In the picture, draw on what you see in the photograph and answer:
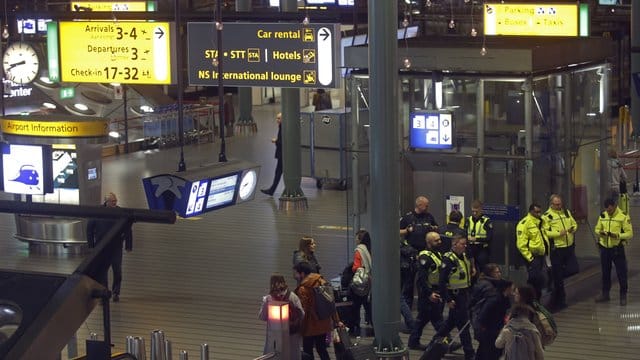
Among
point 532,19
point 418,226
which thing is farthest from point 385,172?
point 532,19

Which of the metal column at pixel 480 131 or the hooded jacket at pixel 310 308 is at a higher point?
the metal column at pixel 480 131

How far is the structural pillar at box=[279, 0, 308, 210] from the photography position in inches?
872

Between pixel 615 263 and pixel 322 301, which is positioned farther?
pixel 615 263

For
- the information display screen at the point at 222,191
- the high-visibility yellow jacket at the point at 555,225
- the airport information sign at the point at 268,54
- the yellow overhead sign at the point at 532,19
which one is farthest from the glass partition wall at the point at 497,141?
the yellow overhead sign at the point at 532,19

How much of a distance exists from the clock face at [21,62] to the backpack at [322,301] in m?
10.5

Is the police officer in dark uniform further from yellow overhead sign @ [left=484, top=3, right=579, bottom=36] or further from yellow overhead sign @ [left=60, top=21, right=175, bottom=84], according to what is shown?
yellow overhead sign @ [left=484, top=3, right=579, bottom=36]

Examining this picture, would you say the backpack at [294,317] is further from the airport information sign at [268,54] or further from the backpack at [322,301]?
the airport information sign at [268,54]

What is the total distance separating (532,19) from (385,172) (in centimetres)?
1524

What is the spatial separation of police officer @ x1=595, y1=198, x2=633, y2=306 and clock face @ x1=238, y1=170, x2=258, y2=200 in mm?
4507

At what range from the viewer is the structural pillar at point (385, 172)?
36.1 feet

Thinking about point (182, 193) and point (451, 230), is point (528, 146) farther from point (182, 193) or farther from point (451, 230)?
point (182, 193)

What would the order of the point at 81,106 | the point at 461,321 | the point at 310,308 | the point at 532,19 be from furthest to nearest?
1. the point at 81,106
2. the point at 532,19
3. the point at 461,321
4. the point at 310,308

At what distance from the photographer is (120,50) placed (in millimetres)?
16609

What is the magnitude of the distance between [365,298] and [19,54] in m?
9.65
